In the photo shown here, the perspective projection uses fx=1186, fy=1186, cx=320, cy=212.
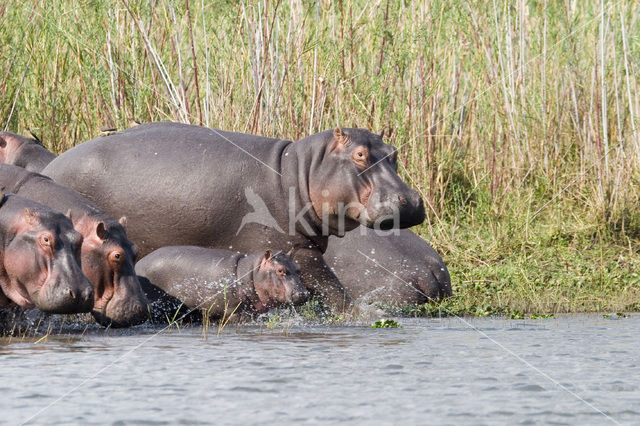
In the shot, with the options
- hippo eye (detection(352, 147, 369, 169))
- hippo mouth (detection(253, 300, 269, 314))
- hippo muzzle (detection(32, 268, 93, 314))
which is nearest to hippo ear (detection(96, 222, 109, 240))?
hippo muzzle (detection(32, 268, 93, 314))

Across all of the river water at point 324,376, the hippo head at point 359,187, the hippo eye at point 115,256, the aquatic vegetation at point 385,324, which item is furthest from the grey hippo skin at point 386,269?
the hippo eye at point 115,256

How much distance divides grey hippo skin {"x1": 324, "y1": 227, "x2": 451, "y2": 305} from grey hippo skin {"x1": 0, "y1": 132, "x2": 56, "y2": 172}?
191 centimetres

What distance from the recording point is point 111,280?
524cm

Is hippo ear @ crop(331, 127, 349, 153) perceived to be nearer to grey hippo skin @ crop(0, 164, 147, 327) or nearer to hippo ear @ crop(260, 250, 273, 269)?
hippo ear @ crop(260, 250, 273, 269)

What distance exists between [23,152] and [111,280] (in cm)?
235

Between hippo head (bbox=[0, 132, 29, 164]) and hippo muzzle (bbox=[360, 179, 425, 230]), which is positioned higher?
hippo head (bbox=[0, 132, 29, 164])

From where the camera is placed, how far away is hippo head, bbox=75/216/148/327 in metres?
5.19

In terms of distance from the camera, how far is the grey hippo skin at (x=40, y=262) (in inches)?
183

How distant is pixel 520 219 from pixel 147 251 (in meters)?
2.66

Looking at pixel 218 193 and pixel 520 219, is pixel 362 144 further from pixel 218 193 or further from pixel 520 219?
pixel 520 219

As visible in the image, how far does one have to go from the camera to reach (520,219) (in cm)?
782

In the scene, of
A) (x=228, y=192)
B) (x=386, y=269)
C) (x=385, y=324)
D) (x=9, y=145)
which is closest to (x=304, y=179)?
(x=228, y=192)

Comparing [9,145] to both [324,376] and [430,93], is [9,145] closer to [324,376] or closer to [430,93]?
[430,93]

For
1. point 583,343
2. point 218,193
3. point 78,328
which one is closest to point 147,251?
point 218,193
